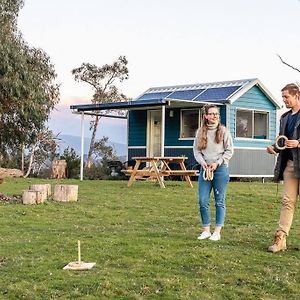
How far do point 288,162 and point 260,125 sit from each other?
1788 cm

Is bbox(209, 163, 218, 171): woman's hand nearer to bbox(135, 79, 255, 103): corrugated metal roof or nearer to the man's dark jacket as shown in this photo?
the man's dark jacket

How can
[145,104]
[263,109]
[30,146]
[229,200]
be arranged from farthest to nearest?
[30,146] < [263,109] < [145,104] < [229,200]

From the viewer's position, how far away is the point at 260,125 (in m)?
24.4

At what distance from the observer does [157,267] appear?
5.85 meters

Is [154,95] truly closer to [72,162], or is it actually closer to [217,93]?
[217,93]

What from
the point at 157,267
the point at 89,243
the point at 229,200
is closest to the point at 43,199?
the point at 229,200

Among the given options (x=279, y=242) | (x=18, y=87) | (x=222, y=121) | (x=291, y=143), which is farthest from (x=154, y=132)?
(x=291, y=143)

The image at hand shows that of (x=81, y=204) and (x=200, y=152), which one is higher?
(x=200, y=152)

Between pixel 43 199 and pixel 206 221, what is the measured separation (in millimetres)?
5260

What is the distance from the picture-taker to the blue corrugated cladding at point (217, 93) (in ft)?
74.0

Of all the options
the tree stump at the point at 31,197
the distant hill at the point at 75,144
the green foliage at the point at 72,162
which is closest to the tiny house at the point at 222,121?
the distant hill at the point at 75,144

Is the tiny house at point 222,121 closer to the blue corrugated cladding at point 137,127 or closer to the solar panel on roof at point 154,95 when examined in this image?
the blue corrugated cladding at point 137,127

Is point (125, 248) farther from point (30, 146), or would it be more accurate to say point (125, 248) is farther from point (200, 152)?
point (30, 146)

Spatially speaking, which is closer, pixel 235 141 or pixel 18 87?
pixel 235 141
